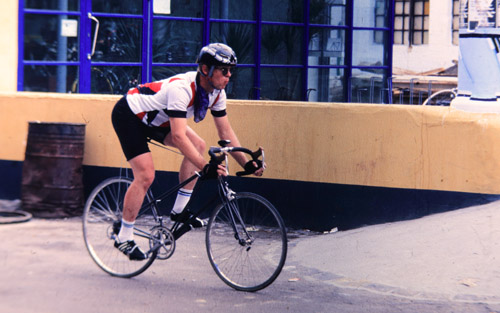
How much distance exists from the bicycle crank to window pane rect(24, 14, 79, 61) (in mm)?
4409

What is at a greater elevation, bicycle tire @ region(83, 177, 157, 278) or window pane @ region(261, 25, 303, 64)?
window pane @ region(261, 25, 303, 64)

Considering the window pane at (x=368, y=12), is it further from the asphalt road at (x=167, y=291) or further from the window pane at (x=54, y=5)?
the asphalt road at (x=167, y=291)

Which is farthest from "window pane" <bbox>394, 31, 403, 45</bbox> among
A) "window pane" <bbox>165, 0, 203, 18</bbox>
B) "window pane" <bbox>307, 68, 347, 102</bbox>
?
"window pane" <bbox>165, 0, 203, 18</bbox>

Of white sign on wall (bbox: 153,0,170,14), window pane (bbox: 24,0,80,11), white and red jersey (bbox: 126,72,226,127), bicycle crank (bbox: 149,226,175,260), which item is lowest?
bicycle crank (bbox: 149,226,175,260)

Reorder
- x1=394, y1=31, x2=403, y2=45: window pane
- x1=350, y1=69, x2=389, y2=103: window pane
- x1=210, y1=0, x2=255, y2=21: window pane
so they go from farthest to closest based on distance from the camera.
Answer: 1. x1=394, y1=31, x2=403, y2=45: window pane
2. x1=350, y1=69, x2=389, y2=103: window pane
3. x1=210, y1=0, x2=255, y2=21: window pane

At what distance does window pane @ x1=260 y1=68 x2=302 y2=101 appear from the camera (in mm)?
12828

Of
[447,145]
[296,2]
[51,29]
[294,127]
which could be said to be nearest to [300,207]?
[294,127]

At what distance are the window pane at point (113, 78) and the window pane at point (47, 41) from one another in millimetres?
392

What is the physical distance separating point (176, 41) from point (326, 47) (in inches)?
123

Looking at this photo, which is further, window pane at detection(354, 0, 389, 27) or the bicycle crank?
window pane at detection(354, 0, 389, 27)

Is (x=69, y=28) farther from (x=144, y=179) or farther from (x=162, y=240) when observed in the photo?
(x=162, y=240)

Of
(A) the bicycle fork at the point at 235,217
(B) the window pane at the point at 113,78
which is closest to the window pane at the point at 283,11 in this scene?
(B) the window pane at the point at 113,78

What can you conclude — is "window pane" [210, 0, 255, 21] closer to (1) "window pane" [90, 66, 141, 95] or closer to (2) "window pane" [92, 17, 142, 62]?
(2) "window pane" [92, 17, 142, 62]

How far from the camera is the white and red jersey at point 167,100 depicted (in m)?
5.87
